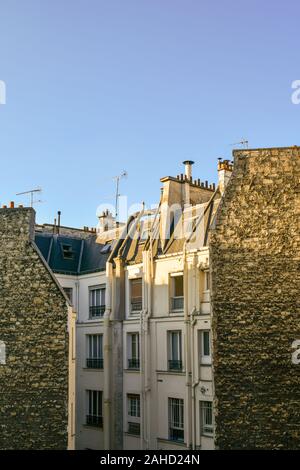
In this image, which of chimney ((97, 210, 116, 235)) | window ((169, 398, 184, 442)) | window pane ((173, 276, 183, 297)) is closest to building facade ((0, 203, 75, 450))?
window ((169, 398, 184, 442))

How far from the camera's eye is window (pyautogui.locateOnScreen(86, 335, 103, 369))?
91.2ft

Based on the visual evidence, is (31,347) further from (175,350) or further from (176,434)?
(176,434)

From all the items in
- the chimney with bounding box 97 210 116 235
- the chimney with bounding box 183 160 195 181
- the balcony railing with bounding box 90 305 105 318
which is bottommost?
the balcony railing with bounding box 90 305 105 318

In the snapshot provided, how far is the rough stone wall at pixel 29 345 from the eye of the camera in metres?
16.4

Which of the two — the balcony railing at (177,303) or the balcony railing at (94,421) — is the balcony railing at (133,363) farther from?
the balcony railing at (177,303)

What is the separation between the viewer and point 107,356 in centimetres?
2669

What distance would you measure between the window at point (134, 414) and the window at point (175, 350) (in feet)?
8.39

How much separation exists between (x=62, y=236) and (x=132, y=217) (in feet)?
13.4

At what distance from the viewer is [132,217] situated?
96.5ft

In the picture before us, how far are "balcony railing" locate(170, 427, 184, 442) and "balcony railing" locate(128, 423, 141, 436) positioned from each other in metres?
1.91

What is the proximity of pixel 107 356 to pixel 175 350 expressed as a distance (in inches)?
144

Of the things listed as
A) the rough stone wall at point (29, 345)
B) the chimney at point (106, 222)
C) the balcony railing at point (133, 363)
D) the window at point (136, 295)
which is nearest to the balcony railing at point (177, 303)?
the window at point (136, 295)

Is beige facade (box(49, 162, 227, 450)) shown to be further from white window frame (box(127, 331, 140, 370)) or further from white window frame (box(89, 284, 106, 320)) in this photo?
white window frame (box(89, 284, 106, 320))

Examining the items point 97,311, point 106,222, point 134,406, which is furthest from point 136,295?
point 106,222
